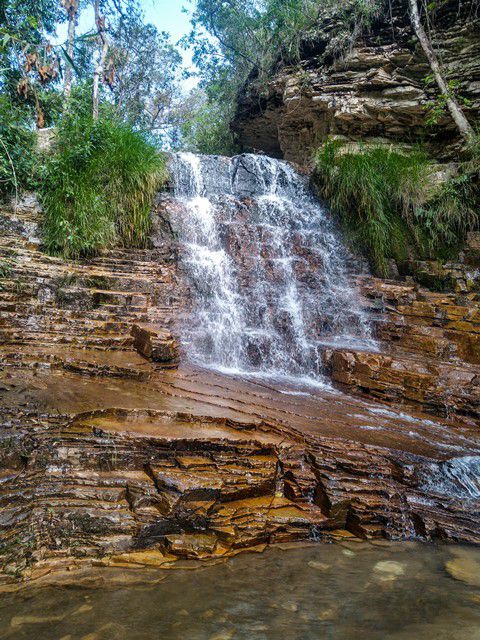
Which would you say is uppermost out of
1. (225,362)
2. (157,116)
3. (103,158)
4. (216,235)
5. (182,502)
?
(157,116)

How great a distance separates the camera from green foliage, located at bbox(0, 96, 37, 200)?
7203 mm

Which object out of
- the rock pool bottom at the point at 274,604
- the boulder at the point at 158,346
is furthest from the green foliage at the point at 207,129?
the rock pool bottom at the point at 274,604

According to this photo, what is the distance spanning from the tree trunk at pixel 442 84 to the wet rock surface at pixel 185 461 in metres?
6.41

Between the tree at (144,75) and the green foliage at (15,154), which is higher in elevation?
the tree at (144,75)

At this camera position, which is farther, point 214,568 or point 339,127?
point 339,127

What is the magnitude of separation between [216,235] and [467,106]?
21.8ft

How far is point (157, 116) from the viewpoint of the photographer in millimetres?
20375

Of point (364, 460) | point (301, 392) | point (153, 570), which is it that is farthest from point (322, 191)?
point (153, 570)

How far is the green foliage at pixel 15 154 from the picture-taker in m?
7.20

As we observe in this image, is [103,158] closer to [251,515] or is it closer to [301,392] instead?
[301,392]

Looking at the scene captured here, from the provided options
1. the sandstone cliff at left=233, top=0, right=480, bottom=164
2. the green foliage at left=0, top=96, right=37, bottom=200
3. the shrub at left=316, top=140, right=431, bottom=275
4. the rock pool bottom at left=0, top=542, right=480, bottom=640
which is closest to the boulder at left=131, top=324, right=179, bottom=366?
the rock pool bottom at left=0, top=542, right=480, bottom=640

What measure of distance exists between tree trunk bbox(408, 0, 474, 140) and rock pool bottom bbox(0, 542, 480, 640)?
8.84 meters

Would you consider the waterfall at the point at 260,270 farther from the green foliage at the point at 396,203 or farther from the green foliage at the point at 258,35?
the green foliage at the point at 258,35

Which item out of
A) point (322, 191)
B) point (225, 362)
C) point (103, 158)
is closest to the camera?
point (225, 362)
